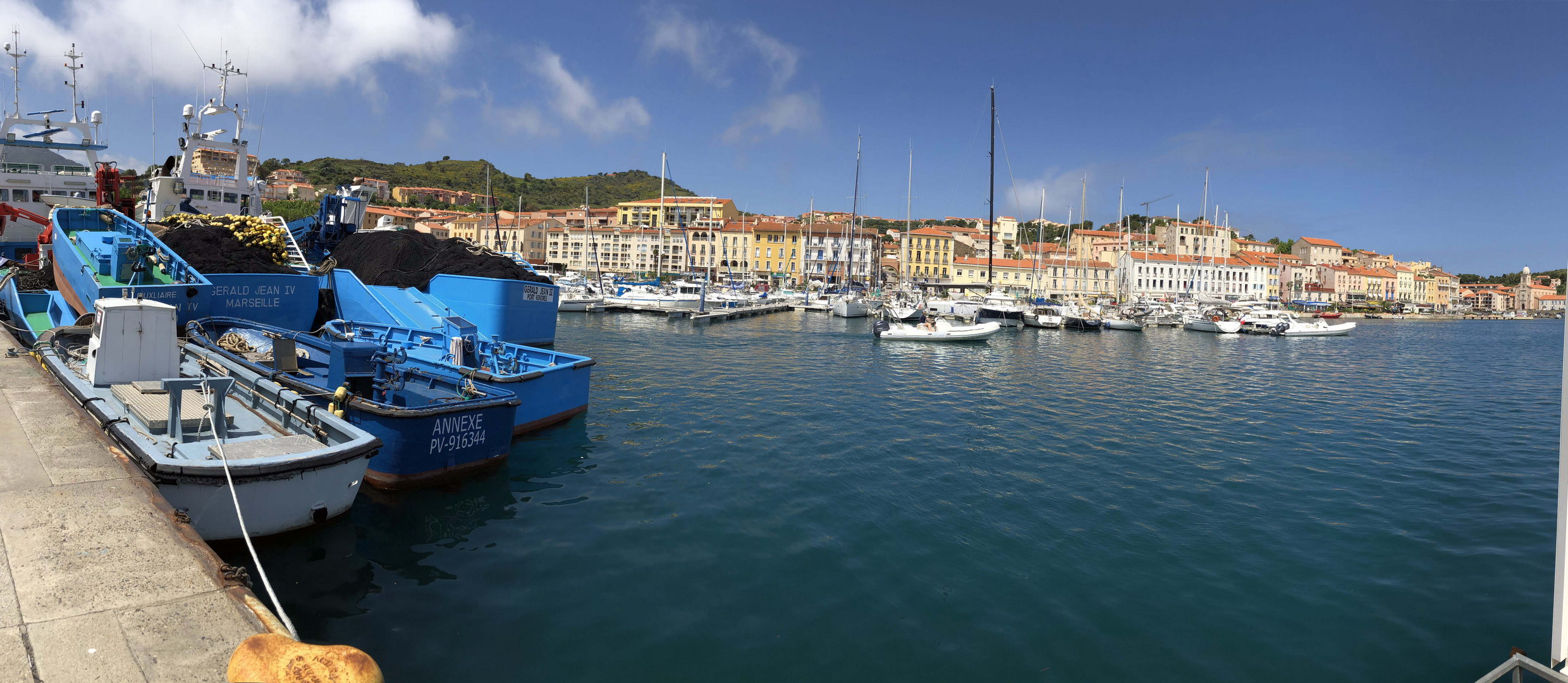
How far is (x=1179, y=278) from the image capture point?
9581 centimetres

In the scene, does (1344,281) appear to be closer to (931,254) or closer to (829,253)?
(931,254)

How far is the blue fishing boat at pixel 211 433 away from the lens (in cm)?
602

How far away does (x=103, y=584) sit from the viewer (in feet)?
13.5

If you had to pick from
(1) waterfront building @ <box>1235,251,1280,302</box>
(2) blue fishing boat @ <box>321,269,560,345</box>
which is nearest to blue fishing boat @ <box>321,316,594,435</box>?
(2) blue fishing boat @ <box>321,269,560,345</box>

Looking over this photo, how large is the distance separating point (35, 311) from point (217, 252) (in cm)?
373

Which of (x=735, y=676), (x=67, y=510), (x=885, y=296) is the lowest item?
(x=735, y=676)

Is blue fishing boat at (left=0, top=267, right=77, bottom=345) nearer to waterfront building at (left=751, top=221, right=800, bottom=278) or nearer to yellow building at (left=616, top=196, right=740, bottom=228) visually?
waterfront building at (left=751, top=221, right=800, bottom=278)

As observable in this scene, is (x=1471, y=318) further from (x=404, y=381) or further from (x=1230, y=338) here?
(x=404, y=381)

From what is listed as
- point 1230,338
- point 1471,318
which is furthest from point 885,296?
point 1471,318

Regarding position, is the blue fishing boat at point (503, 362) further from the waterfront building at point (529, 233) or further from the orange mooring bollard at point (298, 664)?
the waterfront building at point (529, 233)

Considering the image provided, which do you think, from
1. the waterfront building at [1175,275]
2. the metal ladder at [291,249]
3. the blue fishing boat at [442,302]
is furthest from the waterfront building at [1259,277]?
the metal ladder at [291,249]

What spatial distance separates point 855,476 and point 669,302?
1520 inches

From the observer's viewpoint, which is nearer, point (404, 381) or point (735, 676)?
point (735, 676)

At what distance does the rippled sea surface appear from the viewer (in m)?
5.60
